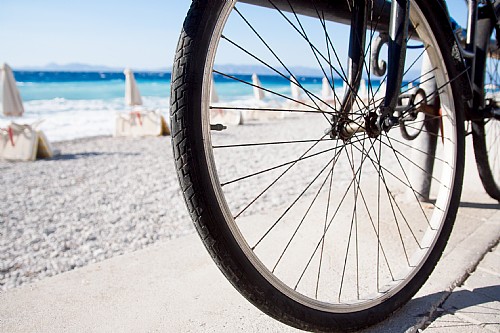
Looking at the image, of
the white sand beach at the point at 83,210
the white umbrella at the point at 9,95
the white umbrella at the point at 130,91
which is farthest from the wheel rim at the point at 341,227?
the white umbrella at the point at 130,91

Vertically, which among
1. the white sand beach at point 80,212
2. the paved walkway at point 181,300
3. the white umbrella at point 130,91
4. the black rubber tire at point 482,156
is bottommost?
the white sand beach at point 80,212

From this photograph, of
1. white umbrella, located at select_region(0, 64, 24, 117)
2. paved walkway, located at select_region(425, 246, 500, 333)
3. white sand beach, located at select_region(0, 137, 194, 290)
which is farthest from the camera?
white umbrella, located at select_region(0, 64, 24, 117)

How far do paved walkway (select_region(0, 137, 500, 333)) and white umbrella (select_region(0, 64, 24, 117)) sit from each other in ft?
25.1

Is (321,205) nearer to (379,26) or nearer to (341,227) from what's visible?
(341,227)

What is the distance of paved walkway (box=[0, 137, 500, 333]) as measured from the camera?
1.25 m

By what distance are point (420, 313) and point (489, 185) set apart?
143 cm

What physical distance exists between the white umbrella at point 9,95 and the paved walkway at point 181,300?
7644 millimetres

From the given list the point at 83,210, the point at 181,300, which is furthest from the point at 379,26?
the point at 83,210

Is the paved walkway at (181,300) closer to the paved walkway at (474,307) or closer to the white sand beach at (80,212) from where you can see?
the paved walkway at (474,307)

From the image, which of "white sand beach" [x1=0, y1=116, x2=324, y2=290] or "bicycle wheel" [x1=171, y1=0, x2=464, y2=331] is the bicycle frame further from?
"white sand beach" [x1=0, y1=116, x2=324, y2=290]

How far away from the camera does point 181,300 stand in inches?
55.8

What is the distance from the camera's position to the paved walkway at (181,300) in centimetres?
125

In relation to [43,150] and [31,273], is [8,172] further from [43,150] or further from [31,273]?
[31,273]

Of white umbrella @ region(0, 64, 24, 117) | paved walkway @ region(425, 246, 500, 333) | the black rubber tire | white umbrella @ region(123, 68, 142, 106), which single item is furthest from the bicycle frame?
white umbrella @ region(123, 68, 142, 106)
